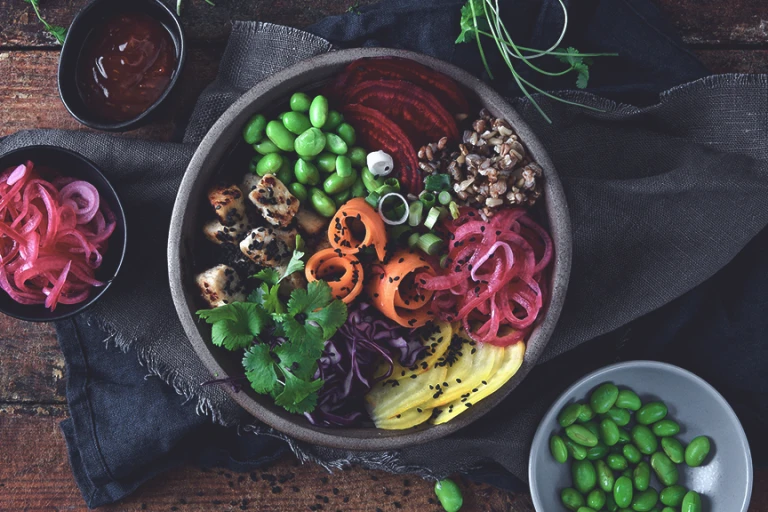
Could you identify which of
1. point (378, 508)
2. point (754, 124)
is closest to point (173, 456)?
point (378, 508)

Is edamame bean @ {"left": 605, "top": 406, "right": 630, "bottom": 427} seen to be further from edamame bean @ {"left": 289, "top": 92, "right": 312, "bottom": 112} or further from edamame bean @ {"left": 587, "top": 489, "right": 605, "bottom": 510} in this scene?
edamame bean @ {"left": 289, "top": 92, "right": 312, "bottom": 112}

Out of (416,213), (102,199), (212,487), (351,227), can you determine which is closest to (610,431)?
(416,213)

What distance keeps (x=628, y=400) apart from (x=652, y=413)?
0.46 ft

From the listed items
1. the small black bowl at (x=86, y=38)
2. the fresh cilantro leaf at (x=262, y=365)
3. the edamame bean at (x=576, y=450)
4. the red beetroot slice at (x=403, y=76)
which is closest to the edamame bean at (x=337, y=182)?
the red beetroot slice at (x=403, y=76)

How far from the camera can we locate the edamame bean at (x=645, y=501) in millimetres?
3035

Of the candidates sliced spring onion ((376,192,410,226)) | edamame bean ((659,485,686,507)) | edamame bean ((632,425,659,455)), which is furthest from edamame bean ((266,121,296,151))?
edamame bean ((659,485,686,507))

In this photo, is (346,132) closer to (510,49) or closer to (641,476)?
(510,49)

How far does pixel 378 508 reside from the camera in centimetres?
323

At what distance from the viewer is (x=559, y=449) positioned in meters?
3.00

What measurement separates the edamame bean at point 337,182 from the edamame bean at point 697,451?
6.36 ft

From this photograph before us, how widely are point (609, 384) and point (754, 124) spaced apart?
51.2 inches

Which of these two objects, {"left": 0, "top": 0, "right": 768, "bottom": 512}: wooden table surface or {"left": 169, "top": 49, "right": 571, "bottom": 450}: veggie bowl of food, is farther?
{"left": 0, "top": 0, "right": 768, "bottom": 512}: wooden table surface

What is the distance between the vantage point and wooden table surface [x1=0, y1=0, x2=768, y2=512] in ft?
10.3

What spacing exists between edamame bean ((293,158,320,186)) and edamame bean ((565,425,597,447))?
1586 mm
